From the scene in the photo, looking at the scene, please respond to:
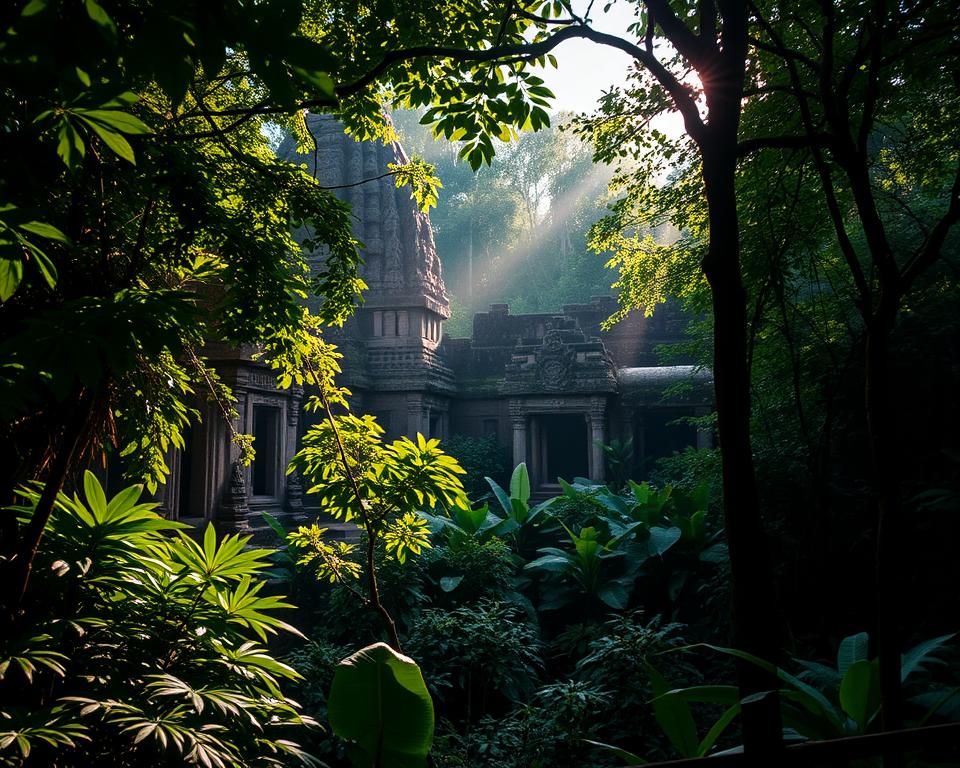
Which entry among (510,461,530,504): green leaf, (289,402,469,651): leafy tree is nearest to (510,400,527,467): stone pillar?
(510,461,530,504): green leaf

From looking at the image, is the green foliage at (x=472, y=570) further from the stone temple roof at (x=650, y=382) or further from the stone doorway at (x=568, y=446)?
the stone doorway at (x=568, y=446)

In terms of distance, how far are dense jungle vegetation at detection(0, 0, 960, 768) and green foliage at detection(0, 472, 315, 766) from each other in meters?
0.01

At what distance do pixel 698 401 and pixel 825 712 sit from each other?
13049 mm

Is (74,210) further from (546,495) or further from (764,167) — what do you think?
(546,495)

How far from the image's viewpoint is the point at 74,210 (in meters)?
2.69

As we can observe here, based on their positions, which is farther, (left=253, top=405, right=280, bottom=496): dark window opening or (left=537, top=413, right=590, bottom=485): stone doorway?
(left=537, top=413, right=590, bottom=485): stone doorway

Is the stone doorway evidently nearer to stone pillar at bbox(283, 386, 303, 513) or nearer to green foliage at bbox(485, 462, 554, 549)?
green foliage at bbox(485, 462, 554, 549)

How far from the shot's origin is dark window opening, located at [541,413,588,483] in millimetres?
19000

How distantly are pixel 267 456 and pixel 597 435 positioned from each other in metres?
7.98

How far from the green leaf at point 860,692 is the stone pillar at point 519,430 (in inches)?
508

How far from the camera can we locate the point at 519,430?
1617cm

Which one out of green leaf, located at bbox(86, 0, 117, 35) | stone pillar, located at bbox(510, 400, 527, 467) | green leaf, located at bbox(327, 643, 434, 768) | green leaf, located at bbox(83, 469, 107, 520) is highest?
stone pillar, located at bbox(510, 400, 527, 467)

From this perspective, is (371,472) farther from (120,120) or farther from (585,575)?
(585,575)

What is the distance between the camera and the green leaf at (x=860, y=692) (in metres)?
3.03
